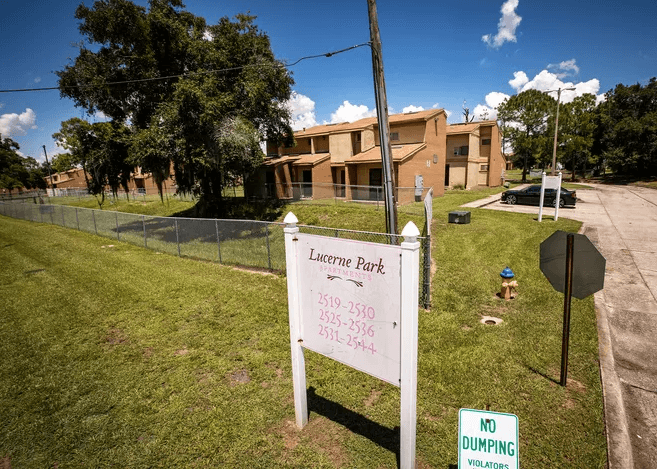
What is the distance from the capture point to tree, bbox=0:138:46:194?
186ft

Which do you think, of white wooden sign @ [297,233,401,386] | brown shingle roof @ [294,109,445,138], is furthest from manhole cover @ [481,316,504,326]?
brown shingle roof @ [294,109,445,138]

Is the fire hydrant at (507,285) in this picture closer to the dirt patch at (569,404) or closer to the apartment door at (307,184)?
the dirt patch at (569,404)

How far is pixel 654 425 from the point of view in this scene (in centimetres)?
385

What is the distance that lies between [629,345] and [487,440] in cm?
469

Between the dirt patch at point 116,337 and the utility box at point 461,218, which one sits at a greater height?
the utility box at point 461,218

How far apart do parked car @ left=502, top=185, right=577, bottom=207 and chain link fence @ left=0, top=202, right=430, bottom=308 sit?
15.1 meters

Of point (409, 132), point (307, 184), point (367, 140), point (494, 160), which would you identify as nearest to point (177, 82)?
point (307, 184)

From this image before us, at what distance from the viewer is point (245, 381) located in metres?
4.89

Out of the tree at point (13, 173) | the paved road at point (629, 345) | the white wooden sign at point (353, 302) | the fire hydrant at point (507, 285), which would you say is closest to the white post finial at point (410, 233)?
the white wooden sign at point (353, 302)

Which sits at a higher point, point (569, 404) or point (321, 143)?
point (321, 143)

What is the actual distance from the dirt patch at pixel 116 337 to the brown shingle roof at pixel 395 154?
2041 centimetres

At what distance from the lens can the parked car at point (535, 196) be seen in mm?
21047

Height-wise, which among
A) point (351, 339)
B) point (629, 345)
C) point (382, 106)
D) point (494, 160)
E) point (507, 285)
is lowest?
point (629, 345)

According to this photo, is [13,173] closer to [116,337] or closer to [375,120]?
[375,120]
